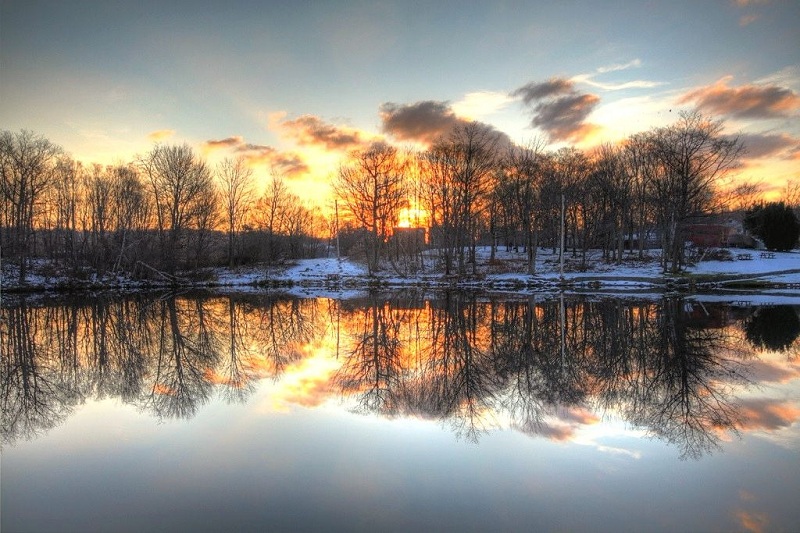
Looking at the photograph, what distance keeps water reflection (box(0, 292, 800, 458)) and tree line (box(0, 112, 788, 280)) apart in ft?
68.9

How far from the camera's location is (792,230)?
5238cm

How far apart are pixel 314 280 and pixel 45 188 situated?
2999 centimetres

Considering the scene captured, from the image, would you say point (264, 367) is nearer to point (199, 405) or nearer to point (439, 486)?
point (199, 405)

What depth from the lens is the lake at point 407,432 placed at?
5.03 meters

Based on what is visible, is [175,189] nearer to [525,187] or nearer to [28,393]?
[525,187]

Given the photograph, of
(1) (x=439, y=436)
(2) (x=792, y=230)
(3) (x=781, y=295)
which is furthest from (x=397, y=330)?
(2) (x=792, y=230)

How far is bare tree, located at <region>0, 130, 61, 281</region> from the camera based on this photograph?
42281mm

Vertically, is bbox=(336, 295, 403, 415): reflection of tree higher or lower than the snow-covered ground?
lower

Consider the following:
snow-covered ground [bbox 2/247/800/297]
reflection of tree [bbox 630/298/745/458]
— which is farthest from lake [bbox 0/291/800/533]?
snow-covered ground [bbox 2/247/800/297]

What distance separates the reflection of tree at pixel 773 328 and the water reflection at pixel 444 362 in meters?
0.06

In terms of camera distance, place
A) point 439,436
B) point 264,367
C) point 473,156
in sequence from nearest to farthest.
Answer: point 439,436 < point 264,367 < point 473,156

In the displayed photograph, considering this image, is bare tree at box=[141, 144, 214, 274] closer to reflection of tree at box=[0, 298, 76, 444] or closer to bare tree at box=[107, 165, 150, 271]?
bare tree at box=[107, 165, 150, 271]

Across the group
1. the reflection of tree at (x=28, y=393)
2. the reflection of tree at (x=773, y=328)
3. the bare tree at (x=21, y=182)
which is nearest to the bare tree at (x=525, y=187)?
the reflection of tree at (x=773, y=328)

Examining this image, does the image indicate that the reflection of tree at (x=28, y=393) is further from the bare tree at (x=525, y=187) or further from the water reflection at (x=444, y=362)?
the bare tree at (x=525, y=187)
